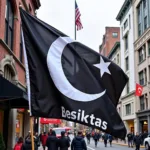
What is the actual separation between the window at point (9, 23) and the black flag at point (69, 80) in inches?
432

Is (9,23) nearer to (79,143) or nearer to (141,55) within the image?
(79,143)

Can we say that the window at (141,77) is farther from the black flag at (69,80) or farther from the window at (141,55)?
the black flag at (69,80)

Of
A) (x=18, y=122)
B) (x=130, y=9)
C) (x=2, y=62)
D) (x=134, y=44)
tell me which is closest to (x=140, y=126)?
(x=134, y=44)

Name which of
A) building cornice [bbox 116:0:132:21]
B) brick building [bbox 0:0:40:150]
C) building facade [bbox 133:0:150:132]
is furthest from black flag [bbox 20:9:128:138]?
building cornice [bbox 116:0:132:21]

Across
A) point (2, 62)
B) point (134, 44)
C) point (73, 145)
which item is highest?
point (134, 44)

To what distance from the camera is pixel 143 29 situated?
5038cm

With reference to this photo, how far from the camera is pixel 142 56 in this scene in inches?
2008

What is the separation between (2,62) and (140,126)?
3884 centimetres

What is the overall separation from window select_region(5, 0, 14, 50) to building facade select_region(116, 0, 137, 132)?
38.4 m

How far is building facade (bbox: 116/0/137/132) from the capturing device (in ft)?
184

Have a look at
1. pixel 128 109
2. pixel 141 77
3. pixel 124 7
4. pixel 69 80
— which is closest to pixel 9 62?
pixel 69 80

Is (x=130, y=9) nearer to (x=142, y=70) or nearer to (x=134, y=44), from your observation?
(x=134, y=44)

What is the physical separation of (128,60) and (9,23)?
145 ft

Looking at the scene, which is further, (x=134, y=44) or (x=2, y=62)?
(x=134, y=44)
